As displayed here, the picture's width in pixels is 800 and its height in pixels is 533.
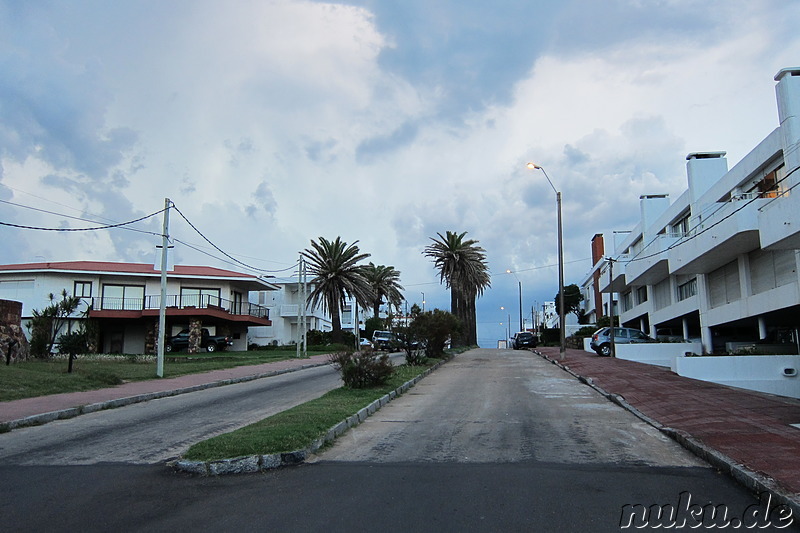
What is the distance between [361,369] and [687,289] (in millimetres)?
22408

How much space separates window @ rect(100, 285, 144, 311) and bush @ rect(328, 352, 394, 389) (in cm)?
3623

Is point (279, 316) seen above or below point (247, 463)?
above

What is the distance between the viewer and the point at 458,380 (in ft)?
70.9

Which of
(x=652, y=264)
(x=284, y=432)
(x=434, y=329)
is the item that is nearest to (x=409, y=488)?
(x=284, y=432)

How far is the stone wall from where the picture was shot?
25.6m

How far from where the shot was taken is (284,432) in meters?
9.59

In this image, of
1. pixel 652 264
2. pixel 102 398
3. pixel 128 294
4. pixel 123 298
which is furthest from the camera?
pixel 128 294

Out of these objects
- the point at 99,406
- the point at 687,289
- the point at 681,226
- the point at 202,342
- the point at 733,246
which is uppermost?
the point at 681,226

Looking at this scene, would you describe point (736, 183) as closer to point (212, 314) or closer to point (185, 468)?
point (185, 468)

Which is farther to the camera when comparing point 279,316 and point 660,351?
point 279,316

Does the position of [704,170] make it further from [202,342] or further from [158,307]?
[158,307]

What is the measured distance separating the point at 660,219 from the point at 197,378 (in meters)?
27.2

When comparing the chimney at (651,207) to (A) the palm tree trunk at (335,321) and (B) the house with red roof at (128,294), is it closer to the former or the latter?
(A) the palm tree trunk at (335,321)

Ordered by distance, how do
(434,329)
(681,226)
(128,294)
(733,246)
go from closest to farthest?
(733,246), (434,329), (681,226), (128,294)
